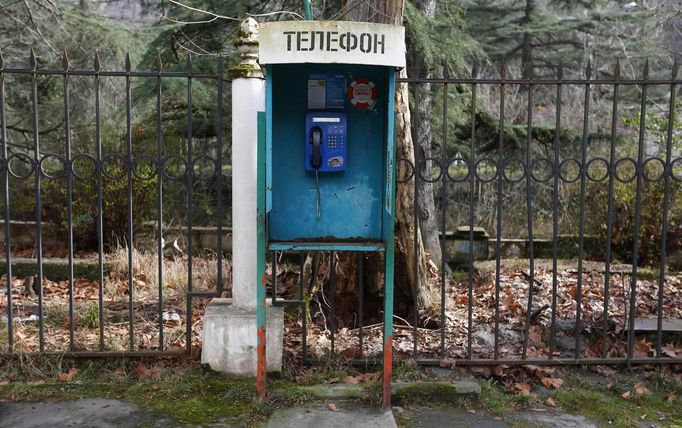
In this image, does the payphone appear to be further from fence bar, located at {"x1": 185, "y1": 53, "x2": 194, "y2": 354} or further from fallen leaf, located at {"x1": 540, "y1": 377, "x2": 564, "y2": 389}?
fallen leaf, located at {"x1": 540, "y1": 377, "x2": 564, "y2": 389}

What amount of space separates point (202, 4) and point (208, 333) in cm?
607

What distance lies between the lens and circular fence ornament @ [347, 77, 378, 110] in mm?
4438

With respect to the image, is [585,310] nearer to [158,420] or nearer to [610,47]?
[158,420]

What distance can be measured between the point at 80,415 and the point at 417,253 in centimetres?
255

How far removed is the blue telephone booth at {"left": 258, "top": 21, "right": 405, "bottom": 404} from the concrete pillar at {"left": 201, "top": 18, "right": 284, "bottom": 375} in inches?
12.1

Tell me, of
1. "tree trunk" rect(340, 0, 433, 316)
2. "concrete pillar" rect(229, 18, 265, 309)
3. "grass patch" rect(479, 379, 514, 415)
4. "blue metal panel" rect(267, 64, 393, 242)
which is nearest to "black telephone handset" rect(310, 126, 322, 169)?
"blue metal panel" rect(267, 64, 393, 242)

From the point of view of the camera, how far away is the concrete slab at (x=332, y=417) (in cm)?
417

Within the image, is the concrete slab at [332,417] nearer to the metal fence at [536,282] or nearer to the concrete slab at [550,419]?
the metal fence at [536,282]

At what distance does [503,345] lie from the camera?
5.58 m

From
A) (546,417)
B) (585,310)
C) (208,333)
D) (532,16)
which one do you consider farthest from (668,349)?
(532,16)

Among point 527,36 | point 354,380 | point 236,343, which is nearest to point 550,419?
point 354,380

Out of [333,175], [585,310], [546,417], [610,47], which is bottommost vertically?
[546,417]

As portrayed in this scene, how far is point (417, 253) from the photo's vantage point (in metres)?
5.12

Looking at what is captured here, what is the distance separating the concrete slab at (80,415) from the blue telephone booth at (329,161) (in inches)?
41.6
